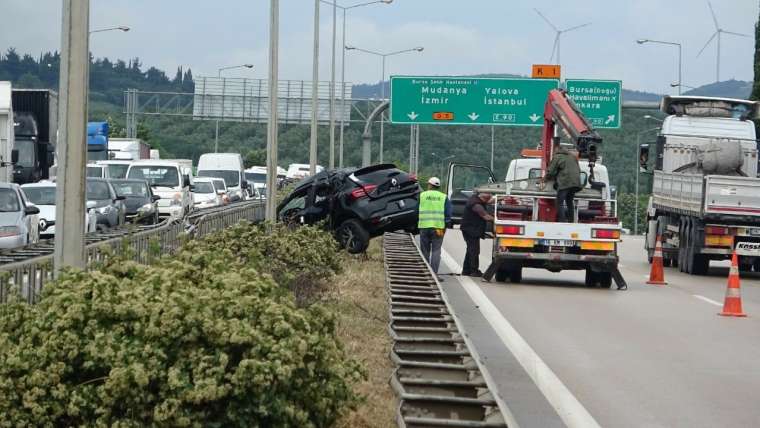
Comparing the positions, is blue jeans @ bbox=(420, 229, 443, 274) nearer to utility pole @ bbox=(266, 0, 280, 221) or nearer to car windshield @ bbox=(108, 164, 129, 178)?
utility pole @ bbox=(266, 0, 280, 221)

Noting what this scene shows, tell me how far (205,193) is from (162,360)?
41557mm

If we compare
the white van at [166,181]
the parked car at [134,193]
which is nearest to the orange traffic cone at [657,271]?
the parked car at [134,193]

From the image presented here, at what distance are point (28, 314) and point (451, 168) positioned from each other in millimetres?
33535

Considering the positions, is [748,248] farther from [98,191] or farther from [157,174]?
[157,174]

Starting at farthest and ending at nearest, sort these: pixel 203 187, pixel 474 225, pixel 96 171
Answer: pixel 203 187 < pixel 96 171 < pixel 474 225

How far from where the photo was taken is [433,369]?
33.4 ft

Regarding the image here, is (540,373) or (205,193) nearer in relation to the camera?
(540,373)

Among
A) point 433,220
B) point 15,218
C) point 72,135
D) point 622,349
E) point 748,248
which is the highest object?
point 72,135

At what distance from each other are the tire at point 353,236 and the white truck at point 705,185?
6878 millimetres

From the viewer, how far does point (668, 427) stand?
9.40 meters

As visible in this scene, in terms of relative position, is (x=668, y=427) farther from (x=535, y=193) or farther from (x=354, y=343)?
(x=535, y=193)

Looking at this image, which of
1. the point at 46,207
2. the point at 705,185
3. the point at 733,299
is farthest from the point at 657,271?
the point at 46,207

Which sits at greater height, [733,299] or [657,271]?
[733,299]

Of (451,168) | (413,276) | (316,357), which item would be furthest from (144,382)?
(451,168)
